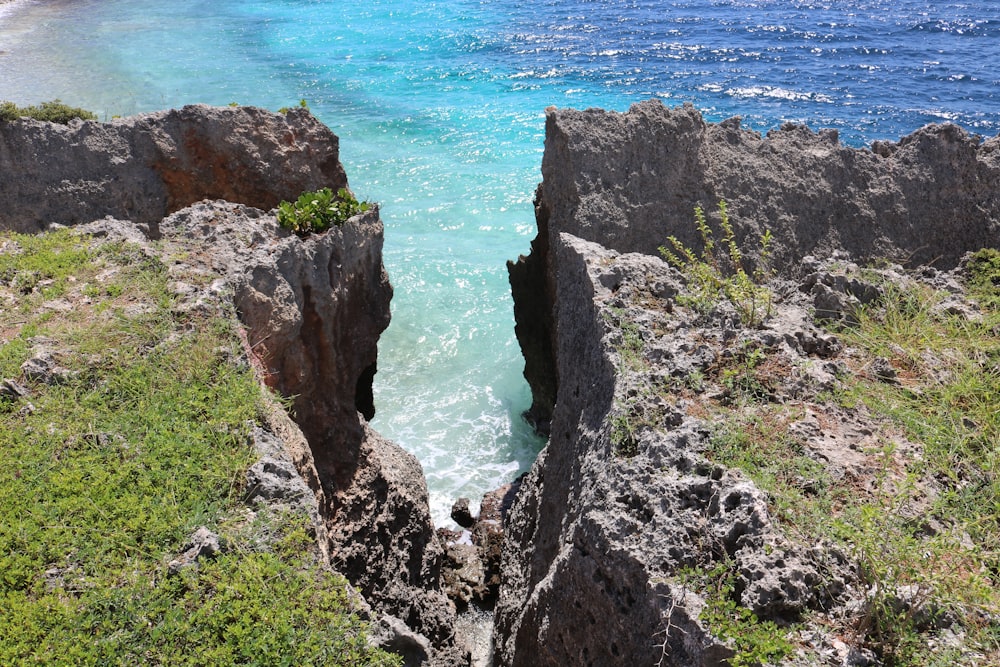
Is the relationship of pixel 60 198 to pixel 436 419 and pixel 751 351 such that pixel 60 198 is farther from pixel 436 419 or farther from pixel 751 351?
pixel 751 351

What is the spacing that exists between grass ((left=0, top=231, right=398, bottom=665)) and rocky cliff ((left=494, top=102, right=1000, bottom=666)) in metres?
1.85

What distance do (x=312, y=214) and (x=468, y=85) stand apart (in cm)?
2347

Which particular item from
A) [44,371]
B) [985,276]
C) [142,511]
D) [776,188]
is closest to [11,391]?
[44,371]

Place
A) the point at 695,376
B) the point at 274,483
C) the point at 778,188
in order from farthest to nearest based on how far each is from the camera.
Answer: the point at 778,188
the point at 695,376
the point at 274,483

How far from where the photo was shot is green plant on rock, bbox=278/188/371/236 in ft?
29.0

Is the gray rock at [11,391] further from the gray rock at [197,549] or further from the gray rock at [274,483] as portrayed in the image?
the gray rock at [197,549]

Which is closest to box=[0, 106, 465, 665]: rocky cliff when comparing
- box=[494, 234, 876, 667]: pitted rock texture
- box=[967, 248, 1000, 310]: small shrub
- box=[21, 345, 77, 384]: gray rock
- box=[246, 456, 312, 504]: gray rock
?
box=[246, 456, 312, 504]: gray rock

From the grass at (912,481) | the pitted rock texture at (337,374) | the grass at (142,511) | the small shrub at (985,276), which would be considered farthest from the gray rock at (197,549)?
the small shrub at (985,276)

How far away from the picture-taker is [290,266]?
8.28m

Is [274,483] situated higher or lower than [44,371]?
lower

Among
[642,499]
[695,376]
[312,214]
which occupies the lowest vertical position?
[642,499]

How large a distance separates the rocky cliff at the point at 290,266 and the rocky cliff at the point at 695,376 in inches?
55.2

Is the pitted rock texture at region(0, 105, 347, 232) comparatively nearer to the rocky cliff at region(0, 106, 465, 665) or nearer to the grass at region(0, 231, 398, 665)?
the rocky cliff at region(0, 106, 465, 665)

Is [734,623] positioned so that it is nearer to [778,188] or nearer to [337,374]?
[337,374]
